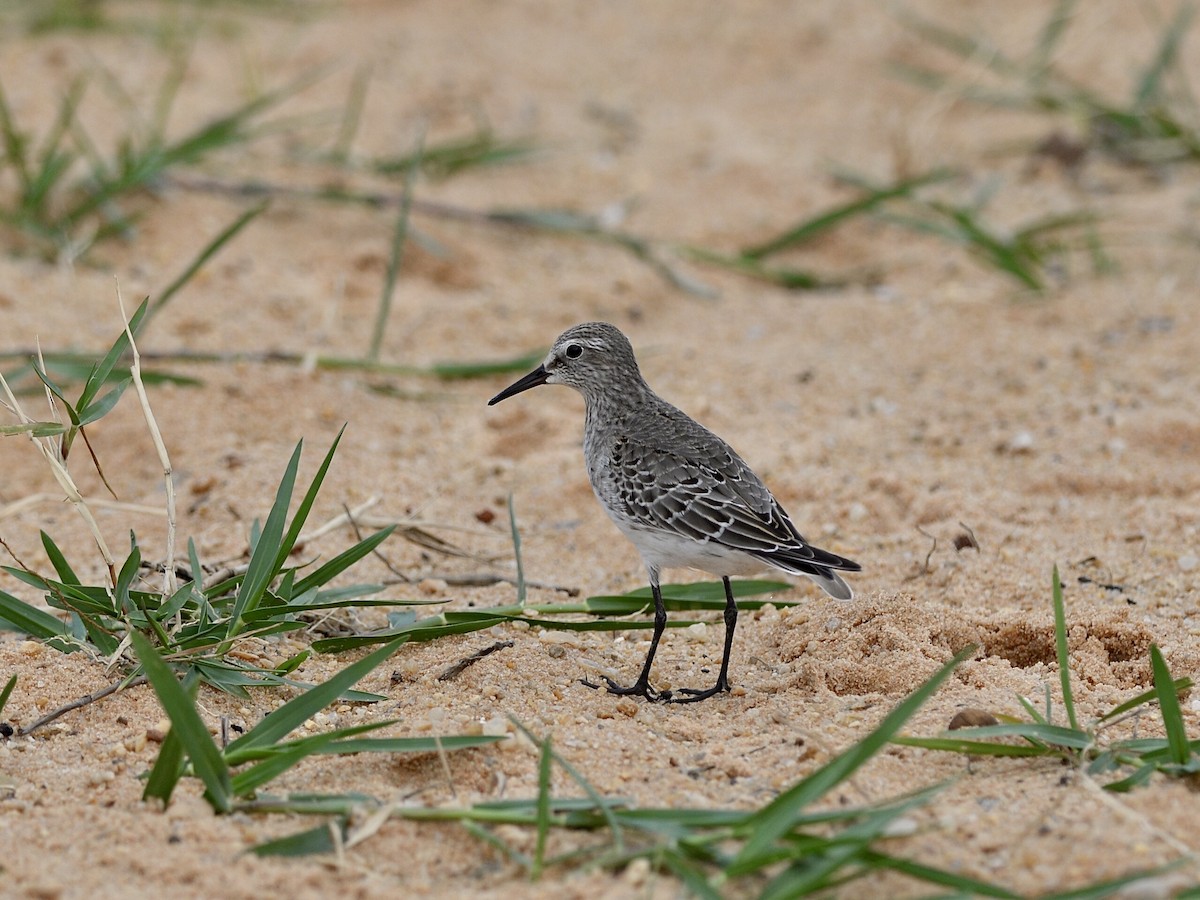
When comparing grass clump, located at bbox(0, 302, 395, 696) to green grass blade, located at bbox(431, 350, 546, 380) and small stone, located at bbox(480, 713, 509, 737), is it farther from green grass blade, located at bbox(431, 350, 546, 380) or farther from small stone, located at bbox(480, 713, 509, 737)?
green grass blade, located at bbox(431, 350, 546, 380)

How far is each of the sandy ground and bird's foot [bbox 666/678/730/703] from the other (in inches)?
1.6

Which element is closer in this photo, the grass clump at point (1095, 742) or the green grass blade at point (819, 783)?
the green grass blade at point (819, 783)

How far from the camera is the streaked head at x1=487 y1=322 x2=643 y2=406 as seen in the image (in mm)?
4922

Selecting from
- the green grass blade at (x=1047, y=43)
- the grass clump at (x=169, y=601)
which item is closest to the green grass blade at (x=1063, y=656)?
the grass clump at (x=169, y=601)

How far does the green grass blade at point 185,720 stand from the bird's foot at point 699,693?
137 cm

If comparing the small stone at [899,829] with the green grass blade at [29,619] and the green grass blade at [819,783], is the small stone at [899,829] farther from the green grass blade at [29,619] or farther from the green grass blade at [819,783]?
the green grass blade at [29,619]

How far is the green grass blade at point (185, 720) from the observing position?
3.02 m

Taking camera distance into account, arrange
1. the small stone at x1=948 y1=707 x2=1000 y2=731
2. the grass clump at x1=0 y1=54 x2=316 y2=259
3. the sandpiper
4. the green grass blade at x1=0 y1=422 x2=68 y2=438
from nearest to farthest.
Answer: the small stone at x1=948 y1=707 x2=1000 y2=731
the green grass blade at x1=0 y1=422 x2=68 y2=438
the sandpiper
the grass clump at x1=0 y1=54 x2=316 y2=259

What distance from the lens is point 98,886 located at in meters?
2.92

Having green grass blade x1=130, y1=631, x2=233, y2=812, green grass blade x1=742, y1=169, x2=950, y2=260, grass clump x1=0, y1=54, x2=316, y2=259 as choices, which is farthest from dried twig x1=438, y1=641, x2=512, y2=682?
green grass blade x1=742, y1=169, x2=950, y2=260

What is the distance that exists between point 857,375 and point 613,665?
2.81 m

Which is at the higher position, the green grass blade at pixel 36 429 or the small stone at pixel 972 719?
the green grass blade at pixel 36 429

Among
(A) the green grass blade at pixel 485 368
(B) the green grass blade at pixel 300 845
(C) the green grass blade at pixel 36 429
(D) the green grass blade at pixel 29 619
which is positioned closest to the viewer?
(B) the green grass blade at pixel 300 845

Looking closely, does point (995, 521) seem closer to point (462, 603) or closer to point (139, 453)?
point (462, 603)
